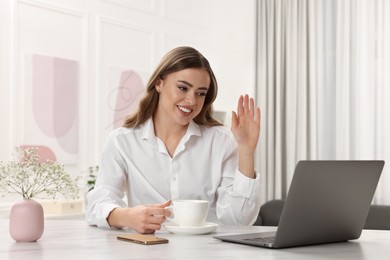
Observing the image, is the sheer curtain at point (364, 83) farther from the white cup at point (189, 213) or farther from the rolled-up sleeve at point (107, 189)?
the white cup at point (189, 213)

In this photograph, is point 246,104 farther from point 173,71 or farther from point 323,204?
point 323,204

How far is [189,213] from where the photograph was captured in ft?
5.53

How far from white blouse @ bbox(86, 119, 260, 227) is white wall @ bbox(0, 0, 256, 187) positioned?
1723 mm

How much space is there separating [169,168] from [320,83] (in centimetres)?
279

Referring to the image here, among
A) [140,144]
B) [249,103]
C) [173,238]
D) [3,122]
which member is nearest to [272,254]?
[173,238]

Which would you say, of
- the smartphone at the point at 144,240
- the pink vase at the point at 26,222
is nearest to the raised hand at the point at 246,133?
the smartphone at the point at 144,240

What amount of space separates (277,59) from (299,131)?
67cm

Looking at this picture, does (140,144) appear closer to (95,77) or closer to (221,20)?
(95,77)

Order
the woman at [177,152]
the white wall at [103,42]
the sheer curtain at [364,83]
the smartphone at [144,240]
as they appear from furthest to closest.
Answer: the sheer curtain at [364,83] → the white wall at [103,42] → the woman at [177,152] → the smartphone at [144,240]

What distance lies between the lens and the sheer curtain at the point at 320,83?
14.6 ft

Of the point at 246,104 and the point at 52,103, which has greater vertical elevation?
the point at 52,103

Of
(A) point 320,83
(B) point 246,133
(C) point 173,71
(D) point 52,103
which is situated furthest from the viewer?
(A) point 320,83

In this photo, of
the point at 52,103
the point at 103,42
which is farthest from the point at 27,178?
the point at 103,42

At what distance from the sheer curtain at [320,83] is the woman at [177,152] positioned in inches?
95.5
